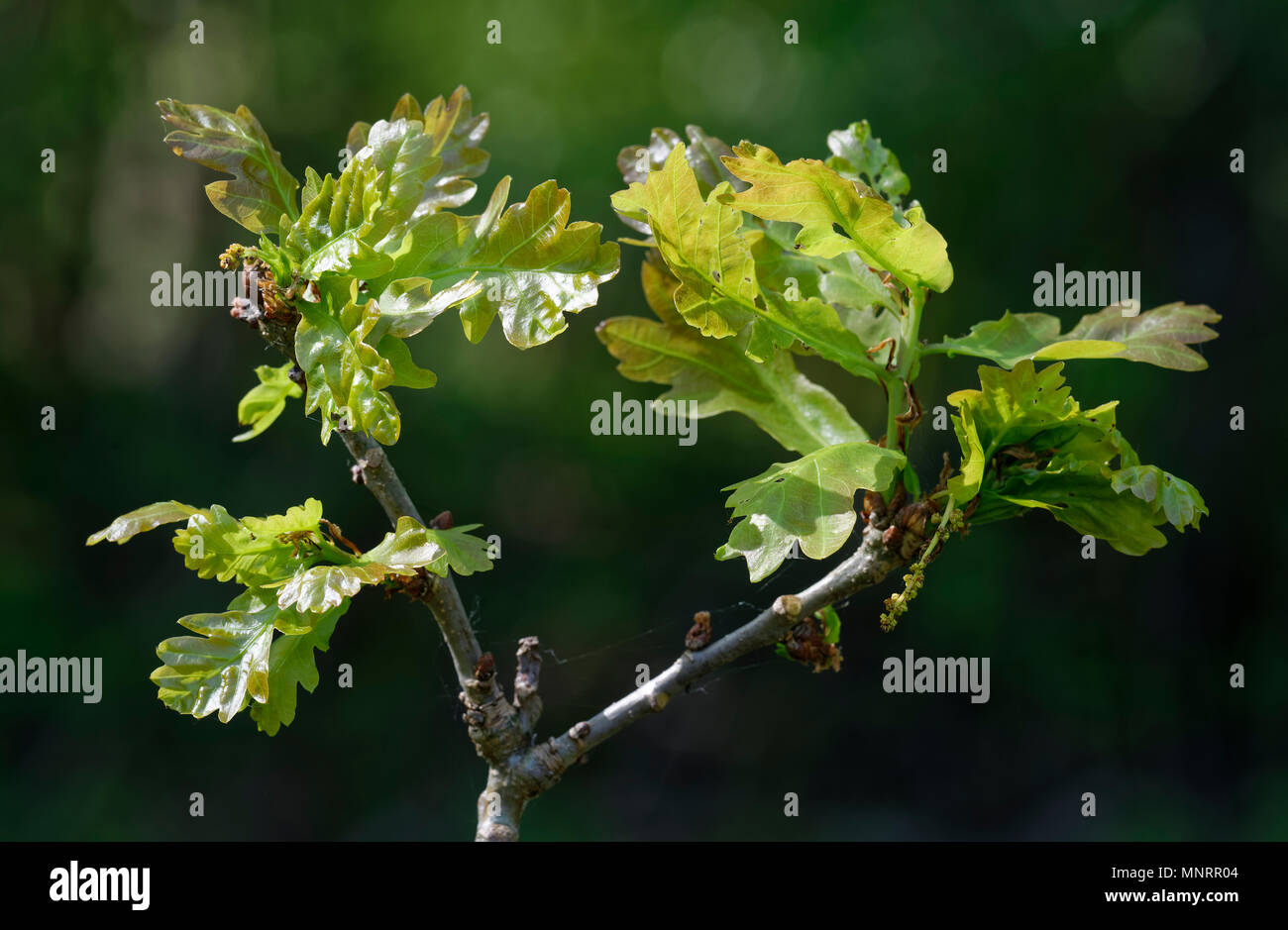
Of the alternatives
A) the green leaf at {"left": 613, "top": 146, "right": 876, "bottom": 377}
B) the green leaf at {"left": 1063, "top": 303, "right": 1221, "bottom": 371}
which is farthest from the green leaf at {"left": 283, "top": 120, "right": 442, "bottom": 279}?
the green leaf at {"left": 1063, "top": 303, "right": 1221, "bottom": 371}

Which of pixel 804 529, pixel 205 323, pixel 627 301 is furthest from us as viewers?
pixel 205 323

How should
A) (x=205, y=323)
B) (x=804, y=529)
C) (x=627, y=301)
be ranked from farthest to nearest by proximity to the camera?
(x=205, y=323) → (x=627, y=301) → (x=804, y=529)

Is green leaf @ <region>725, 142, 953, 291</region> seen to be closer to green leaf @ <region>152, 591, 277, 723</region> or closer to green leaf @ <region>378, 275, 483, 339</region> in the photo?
green leaf @ <region>378, 275, 483, 339</region>

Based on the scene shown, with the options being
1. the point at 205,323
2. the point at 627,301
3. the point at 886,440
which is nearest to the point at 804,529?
the point at 886,440

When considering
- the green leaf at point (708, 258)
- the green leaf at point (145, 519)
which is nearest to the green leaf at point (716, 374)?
the green leaf at point (708, 258)

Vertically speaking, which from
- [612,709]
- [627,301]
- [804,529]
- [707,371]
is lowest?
[612,709]

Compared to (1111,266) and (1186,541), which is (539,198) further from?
(1186,541)

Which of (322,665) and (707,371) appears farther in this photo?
(322,665)

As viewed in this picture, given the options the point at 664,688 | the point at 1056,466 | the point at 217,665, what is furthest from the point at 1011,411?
the point at 217,665
